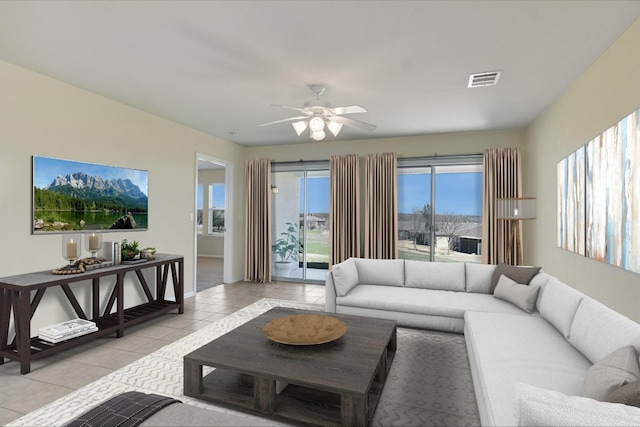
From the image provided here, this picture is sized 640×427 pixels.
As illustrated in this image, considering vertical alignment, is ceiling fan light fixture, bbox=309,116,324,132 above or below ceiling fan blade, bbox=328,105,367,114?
below

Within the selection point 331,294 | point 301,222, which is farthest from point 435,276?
point 301,222

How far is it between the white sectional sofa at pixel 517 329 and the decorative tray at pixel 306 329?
1014 millimetres

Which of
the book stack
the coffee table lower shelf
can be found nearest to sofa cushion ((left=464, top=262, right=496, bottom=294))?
the coffee table lower shelf

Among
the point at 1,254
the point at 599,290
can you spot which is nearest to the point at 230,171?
the point at 1,254

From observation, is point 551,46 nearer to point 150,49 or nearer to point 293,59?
point 293,59

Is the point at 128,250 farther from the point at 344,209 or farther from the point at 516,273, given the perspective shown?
the point at 516,273

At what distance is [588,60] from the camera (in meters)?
3.02

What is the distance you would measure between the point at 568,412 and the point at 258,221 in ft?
20.4

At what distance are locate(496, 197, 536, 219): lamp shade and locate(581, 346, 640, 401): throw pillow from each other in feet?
10.2

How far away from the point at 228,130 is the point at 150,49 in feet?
9.24

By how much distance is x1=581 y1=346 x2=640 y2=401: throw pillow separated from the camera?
141 centimetres

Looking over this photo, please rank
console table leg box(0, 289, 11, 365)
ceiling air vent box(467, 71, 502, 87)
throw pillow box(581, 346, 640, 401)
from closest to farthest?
1. throw pillow box(581, 346, 640, 401)
2. console table leg box(0, 289, 11, 365)
3. ceiling air vent box(467, 71, 502, 87)

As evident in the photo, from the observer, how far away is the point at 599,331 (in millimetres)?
2014

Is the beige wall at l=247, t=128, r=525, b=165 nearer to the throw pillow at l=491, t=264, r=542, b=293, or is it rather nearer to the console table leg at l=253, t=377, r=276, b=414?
the throw pillow at l=491, t=264, r=542, b=293
